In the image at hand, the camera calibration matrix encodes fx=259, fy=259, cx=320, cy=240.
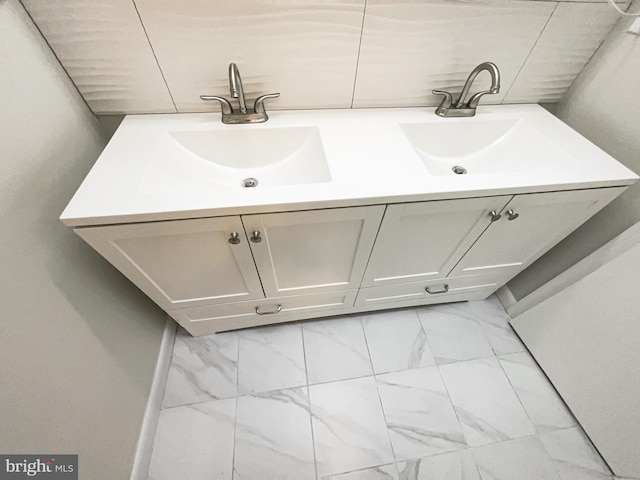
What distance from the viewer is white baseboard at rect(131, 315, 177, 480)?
2.88 ft

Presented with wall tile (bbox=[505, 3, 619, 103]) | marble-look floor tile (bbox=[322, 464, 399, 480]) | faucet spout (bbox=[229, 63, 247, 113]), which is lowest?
marble-look floor tile (bbox=[322, 464, 399, 480])

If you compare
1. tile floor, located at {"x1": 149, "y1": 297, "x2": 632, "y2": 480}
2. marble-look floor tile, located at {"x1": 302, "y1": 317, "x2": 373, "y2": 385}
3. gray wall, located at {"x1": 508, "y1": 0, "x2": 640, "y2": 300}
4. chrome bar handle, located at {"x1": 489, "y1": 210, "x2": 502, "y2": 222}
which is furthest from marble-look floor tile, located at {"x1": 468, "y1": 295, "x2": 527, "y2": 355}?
chrome bar handle, located at {"x1": 489, "y1": 210, "x2": 502, "y2": 222}

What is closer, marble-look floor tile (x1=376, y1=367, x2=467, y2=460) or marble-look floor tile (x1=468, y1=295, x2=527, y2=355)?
marble-look floor tile (x1=376, y1=367, x2=467, y2=460)

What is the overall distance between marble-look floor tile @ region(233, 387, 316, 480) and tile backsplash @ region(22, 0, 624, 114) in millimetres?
1133

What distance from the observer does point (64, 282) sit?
2.25 feet

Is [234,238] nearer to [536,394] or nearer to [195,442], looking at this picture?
[195,442]

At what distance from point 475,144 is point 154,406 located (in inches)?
61.9

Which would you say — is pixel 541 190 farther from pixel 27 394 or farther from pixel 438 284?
pixel 27 394

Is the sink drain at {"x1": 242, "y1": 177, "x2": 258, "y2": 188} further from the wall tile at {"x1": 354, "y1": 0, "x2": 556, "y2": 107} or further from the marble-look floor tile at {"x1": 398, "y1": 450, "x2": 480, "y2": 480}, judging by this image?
the marble-look floor tile at {"x1": 398, "y1": 450, "x2": 480, "y2": 480}

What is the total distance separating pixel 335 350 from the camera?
3.91 ft

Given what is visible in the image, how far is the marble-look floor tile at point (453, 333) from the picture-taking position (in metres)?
1.20

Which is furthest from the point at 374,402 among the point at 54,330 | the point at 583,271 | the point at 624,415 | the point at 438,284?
the point at 54,330

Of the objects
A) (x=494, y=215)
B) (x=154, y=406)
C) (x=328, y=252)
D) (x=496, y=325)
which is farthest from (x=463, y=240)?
(x=154, y=406)

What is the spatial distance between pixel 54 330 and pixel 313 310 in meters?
0.81
